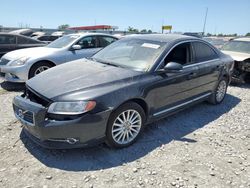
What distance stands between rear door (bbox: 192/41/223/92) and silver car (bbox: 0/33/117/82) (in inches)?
138

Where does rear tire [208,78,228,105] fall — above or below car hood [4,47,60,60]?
below

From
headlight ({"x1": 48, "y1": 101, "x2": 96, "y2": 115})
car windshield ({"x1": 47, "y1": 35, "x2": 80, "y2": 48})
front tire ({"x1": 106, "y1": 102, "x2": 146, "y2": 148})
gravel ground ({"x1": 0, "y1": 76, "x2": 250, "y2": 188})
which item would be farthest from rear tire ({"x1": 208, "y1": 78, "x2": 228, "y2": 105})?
car windshield ({"x1": 47, "y1": 35, "x2": 80, "y2": 48})

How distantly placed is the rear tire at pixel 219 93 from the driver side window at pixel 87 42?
3976 millimetres

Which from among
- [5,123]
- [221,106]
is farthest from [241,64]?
[5,123]

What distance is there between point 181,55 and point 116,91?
174 cm

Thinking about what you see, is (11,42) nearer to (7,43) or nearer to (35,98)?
(7,43)

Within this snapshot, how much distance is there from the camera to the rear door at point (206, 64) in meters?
4.53

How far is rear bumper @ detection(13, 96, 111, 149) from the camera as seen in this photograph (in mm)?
2834

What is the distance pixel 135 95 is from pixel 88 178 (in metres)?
1.26

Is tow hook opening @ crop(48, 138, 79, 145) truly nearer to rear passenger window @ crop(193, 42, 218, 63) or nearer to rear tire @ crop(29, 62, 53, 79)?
rear passenger window @ crop(193, 42, 218, 63)

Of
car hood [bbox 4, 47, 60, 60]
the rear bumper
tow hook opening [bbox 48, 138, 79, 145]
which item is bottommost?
tow hook opening [bbox 48, 138, 79, 145]

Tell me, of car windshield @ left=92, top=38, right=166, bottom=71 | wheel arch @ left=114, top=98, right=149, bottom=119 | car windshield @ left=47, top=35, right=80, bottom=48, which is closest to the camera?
wheel arch @ left=114, top=98, right=149, bottom=119

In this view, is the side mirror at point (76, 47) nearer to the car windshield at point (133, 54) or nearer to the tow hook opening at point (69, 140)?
the car windshield at point (133, 54)

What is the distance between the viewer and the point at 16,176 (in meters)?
2.75
